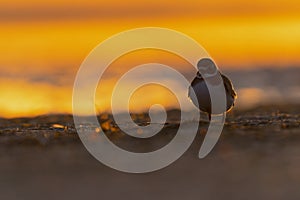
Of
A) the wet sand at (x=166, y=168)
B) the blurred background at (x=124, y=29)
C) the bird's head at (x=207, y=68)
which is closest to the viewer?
the wet sand at (x=166, y=168)

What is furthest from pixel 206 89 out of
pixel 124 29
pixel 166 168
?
pixel 124 29

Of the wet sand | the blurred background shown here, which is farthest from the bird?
the blurred background

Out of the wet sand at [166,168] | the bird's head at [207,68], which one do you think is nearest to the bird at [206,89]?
the bird's head at [207,68]

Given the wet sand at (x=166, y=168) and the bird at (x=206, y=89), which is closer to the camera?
the wet sand at (x=166, y=168)

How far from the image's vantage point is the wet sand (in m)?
8.16

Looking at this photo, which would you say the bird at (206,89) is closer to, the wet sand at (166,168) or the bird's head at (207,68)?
the bird's head at (207,68)

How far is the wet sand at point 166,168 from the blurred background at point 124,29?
67.4 inches

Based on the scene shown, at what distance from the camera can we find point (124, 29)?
61.4ft

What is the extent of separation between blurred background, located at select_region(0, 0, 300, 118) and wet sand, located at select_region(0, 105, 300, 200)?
171 centimetres

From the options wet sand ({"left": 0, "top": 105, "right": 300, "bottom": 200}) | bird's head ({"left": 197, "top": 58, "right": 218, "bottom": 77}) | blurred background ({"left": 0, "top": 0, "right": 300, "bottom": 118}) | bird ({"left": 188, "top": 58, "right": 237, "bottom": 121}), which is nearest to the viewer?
wet sand ({"left": 0, "top": 105, "right": 300, "bottom": 200})

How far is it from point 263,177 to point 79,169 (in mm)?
1987

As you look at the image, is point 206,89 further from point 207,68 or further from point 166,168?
point 166,168

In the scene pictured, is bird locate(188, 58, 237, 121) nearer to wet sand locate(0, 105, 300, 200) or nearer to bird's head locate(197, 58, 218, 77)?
bird's head locate(197, 58, 218, 77)

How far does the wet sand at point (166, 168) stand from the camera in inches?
321
